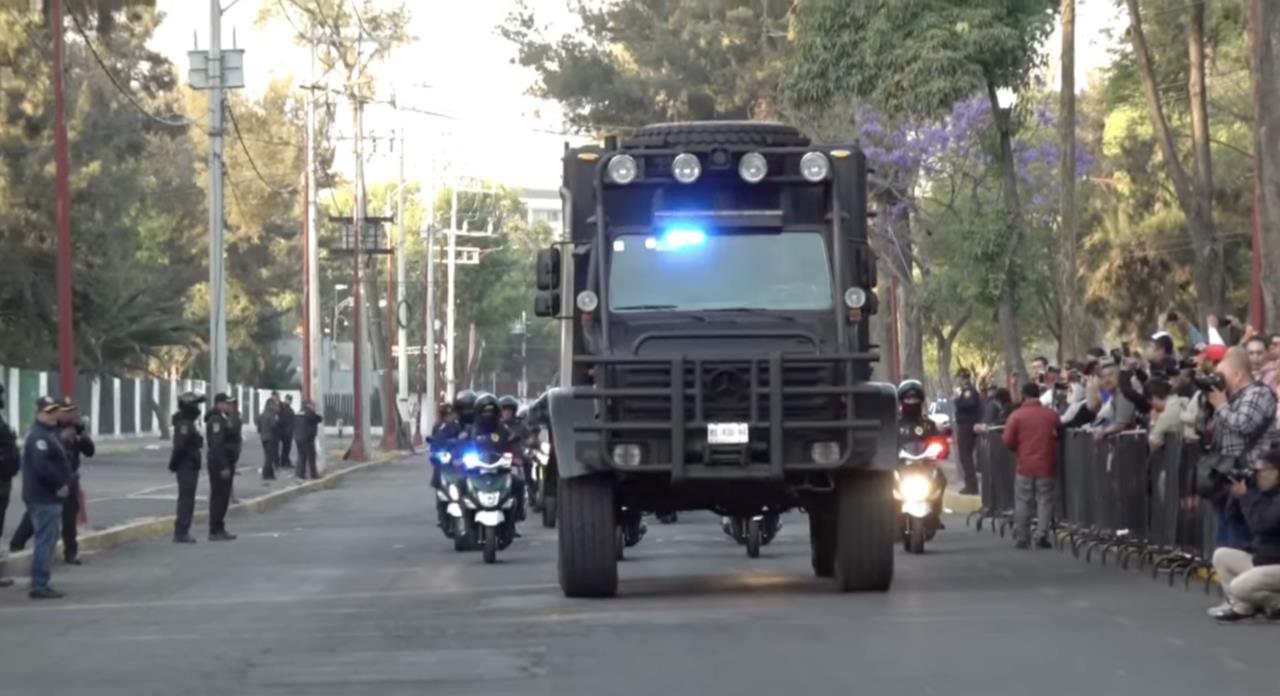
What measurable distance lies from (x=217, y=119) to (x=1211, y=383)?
85.4 ft

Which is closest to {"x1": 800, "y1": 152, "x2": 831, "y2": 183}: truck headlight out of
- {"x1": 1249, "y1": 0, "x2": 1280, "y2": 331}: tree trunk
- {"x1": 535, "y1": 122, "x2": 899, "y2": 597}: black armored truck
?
{"x1": 535, "y1": 122, "x2": 899, "y2": 597}: black armored truck

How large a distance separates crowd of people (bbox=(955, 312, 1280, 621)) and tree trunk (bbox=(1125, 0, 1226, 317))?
9.20 meters

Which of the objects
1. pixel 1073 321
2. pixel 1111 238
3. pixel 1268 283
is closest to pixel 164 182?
pixel 1111 238

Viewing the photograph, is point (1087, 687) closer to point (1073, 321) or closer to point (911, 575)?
point (911, 575)

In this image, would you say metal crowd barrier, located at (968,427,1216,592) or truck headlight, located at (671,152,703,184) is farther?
metal crowd barrier, located at (968,427,1216,592)

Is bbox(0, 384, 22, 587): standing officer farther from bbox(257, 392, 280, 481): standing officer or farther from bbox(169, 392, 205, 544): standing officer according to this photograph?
bbox(257, 392, 280, 481): standing officer

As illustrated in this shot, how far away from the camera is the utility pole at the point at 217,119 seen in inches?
1642

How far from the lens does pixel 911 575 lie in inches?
873

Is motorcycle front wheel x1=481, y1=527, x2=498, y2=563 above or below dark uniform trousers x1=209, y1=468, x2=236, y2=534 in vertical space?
below

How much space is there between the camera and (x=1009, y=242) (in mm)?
38844

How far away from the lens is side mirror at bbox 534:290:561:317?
19609 millimetres

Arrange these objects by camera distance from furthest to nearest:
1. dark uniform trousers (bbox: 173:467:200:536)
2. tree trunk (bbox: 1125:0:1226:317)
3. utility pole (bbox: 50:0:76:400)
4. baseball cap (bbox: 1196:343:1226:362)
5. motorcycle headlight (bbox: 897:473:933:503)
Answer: tree trunk (bbox: 1125:0:1226:317), utility pole (bbox: 50:0:76:400), dark uniform trousers (bbox: 173:467:200:536), motorcycle headlight (bbox: 897:473:933:503), baseball cap (bbox: 1196:343:1226:362)

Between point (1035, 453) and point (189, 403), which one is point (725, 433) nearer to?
point (1035, 453)

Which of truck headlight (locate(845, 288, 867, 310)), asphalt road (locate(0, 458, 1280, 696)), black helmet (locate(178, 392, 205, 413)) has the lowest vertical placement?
asphalt road (locate(0, 458, 1280, 696))
